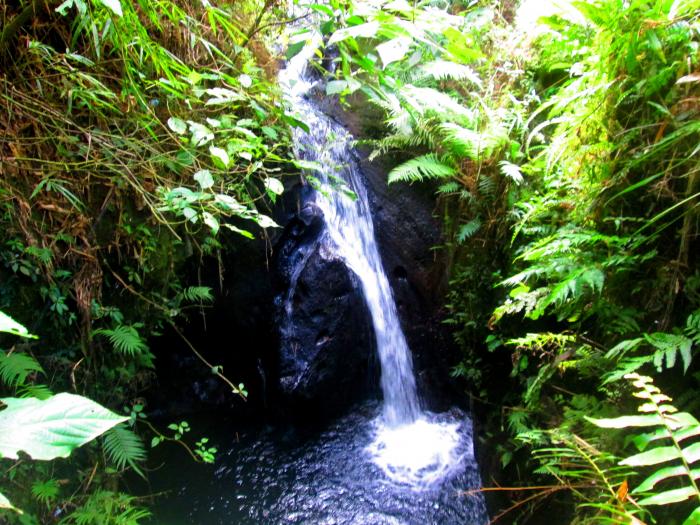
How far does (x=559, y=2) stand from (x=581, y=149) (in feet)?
2.60

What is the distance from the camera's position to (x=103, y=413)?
0.74m

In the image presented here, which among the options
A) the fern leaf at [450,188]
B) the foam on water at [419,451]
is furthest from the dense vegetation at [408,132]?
the foam on water at [419,451]

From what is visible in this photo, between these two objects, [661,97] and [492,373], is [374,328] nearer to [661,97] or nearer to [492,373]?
[492,373]

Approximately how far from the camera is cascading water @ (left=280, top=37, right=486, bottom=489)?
13.1ft

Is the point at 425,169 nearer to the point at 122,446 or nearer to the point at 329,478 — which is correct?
the point at 329,478

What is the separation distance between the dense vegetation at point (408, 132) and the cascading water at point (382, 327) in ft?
3.49

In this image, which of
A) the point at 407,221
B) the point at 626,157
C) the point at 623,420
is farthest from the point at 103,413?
the point at 407,221

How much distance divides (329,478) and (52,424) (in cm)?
352

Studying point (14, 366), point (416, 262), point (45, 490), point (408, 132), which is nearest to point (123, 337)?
point (14, 366)

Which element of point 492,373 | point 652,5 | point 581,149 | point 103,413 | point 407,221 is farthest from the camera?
point 407,221

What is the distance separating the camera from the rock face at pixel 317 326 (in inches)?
173

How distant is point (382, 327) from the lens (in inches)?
187

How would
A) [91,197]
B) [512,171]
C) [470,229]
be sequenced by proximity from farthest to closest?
1. [470,229]
2. [512,171]
3. [91,197]

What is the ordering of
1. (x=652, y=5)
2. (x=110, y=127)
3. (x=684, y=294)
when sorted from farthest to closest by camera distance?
(x=110, y=127) → (x=652, y=5) → (x=684, y=294)
